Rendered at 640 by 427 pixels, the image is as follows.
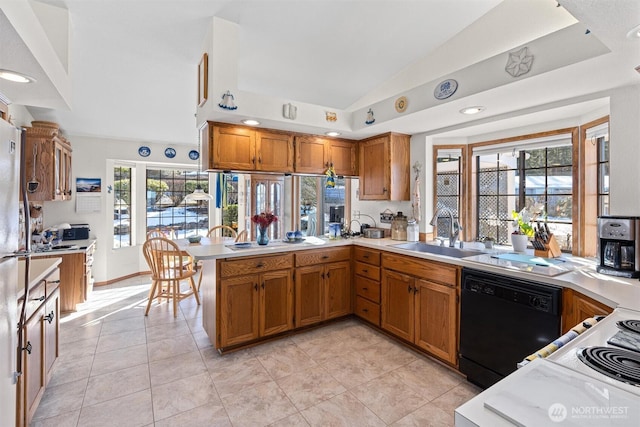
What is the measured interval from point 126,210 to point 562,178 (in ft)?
20.1

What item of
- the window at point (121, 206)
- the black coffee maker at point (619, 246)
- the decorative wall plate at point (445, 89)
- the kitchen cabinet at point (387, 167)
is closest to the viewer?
the black coffee maker at point (619, 246)

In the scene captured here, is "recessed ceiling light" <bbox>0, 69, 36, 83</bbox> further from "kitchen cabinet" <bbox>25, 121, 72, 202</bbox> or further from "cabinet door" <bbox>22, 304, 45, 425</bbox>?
"kitchen cabinet" <bbox>25, 121, 72, 202</bbox>

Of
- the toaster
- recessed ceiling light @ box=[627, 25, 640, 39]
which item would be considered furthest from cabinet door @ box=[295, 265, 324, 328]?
the toaster

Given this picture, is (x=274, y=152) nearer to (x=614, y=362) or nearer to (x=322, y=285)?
(x=322, y=285)

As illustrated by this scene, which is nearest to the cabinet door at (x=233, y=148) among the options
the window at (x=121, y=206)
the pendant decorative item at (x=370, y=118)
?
the pendant decorative item at (x=370, y=118)

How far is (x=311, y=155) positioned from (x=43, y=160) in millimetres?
3060

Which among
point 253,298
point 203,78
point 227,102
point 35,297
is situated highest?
point 203,78

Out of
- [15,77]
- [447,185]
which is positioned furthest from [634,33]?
[15,77]

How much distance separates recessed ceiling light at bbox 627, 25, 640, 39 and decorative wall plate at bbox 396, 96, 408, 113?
1.54 m

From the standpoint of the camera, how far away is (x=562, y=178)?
8.84 feet

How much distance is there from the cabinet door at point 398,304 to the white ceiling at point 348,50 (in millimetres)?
1550

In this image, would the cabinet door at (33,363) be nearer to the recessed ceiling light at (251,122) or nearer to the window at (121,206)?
the recessed ceiling light at (251,122)

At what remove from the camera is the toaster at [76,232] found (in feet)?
14.3

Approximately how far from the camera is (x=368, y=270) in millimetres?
3230
